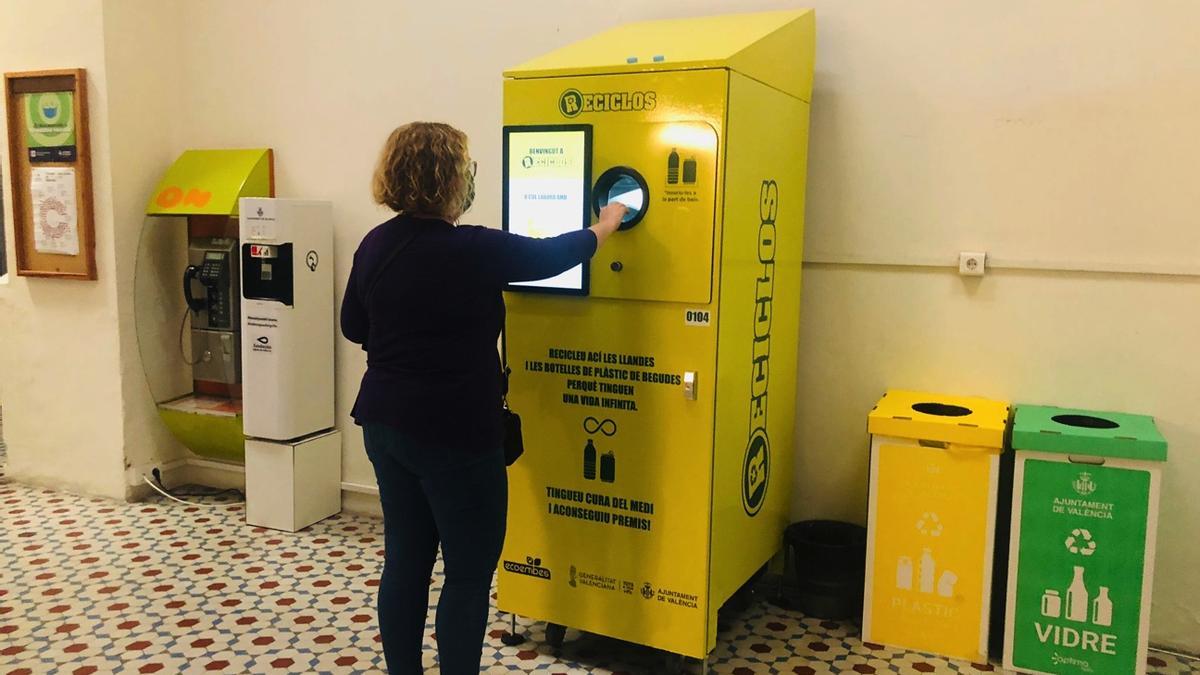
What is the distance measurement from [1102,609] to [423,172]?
8.24 ft

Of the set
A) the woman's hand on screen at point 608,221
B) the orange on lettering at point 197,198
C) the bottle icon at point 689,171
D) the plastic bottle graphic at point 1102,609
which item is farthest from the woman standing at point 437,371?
the orange on lettering at point 197,198

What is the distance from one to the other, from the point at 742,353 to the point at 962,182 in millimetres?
1155

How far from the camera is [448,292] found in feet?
7.72

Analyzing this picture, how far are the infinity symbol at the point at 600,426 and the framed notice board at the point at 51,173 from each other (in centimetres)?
308

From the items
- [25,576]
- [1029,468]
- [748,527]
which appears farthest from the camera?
[25,576]


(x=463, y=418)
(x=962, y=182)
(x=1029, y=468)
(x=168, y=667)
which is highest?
(x=962, y=182)

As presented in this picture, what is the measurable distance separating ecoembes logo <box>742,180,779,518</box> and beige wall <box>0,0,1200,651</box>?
1.65 ft

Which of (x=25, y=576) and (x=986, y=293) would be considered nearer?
(x=986, y=293)

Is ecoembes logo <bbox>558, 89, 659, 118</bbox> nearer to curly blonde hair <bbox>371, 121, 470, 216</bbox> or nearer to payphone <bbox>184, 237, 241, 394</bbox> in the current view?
curly blonde hair <bbox>371, 121, 470, 216</bbox>

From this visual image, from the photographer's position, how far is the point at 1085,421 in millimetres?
3146

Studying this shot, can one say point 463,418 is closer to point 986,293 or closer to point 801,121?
point 801,121

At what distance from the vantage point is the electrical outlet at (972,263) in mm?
3377

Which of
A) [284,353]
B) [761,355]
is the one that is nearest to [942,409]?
[761,355]

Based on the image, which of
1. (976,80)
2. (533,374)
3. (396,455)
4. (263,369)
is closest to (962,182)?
(976,80)
